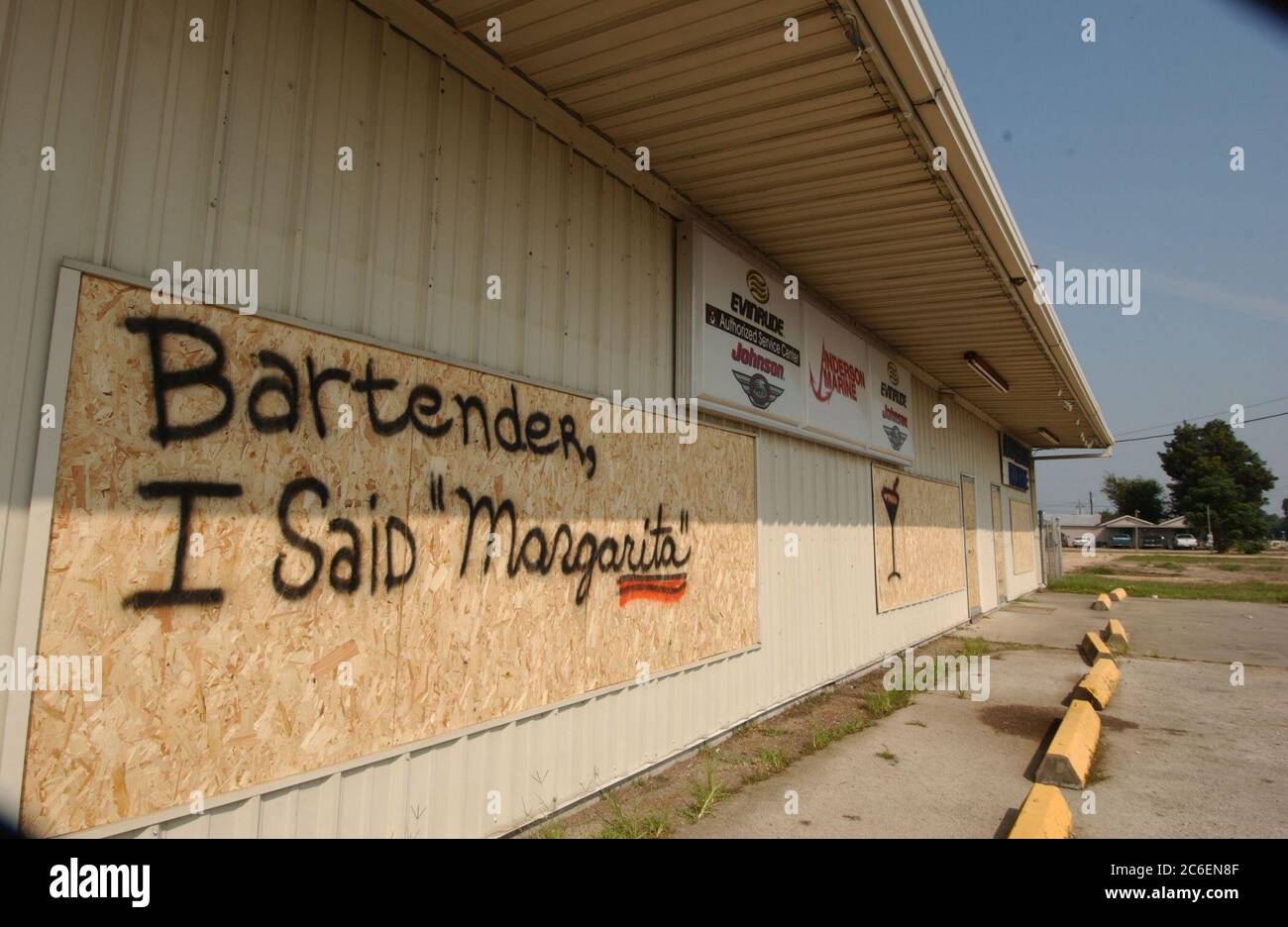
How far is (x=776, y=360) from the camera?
7.47m

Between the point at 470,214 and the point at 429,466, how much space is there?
5.38 ft

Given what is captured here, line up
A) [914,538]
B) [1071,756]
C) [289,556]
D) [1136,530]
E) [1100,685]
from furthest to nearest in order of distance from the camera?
1. [1136,530]
2. [914,538]
3. [1100,685]
4. [1071,756]
5. [289,556]

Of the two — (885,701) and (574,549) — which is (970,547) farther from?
(574,549)

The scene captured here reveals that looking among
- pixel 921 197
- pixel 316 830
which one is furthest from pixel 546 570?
pixel 921 197

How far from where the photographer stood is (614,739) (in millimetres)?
5105

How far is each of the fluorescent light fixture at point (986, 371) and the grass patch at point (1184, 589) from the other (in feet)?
39.7

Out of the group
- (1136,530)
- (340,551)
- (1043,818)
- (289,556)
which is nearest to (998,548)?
(1043,818)

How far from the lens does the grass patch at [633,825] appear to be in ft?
14.0

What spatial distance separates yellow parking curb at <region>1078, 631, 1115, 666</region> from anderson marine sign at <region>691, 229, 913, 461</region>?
14.3 feet

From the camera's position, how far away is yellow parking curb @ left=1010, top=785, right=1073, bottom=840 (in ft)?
13.1

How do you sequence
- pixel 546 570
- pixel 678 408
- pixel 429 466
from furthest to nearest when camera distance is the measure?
pixel 678 408 < pixel 546 570 < pixel 429 466

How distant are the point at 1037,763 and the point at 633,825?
370 cm

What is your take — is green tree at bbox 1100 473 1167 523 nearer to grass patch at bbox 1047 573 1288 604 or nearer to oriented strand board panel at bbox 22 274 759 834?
grass patch at bbox 1047 573 1288 604

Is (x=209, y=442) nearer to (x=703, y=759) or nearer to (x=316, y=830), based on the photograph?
(x=316, y=830)
